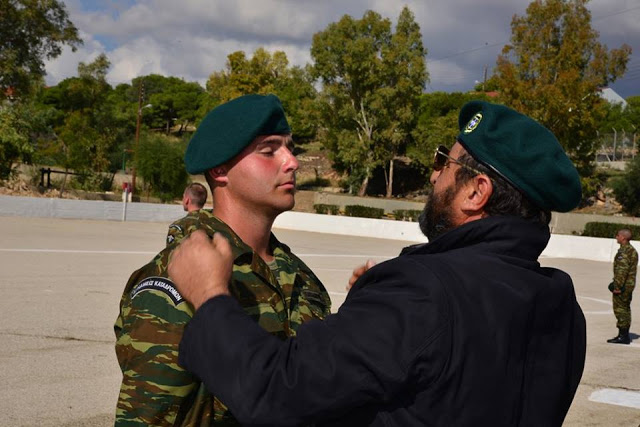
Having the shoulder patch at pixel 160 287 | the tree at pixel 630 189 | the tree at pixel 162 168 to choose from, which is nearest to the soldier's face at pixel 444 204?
the shoulder patch at pixel 160 287

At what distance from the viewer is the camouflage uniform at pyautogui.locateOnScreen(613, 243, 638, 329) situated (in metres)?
11.8

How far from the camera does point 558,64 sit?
44.2m

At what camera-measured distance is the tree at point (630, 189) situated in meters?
45.9

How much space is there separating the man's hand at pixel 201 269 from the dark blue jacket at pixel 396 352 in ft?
0.15

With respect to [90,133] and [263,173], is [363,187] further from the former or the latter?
[263,173]

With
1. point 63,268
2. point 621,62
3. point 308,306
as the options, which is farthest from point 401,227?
point 308,306

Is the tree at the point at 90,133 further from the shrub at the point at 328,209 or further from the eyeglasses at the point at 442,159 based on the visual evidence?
the eyeglasses at the point at 442,159

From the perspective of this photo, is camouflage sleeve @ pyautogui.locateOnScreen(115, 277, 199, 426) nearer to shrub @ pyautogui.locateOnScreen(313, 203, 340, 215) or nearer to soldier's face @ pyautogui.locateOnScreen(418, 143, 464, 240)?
soldier's face @ pyautogui.locateOnScreen(418, 143, 464, 240)

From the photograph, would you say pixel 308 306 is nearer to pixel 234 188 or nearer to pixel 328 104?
pixel 234 188

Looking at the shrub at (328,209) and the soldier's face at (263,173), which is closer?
the soldier's face at (263,173)

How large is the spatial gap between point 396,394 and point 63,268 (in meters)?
15.6

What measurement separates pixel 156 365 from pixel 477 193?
3.24 ft

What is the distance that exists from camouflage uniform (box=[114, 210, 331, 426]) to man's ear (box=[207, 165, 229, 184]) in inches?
12.7

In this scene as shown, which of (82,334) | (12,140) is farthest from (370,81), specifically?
(82,334)
